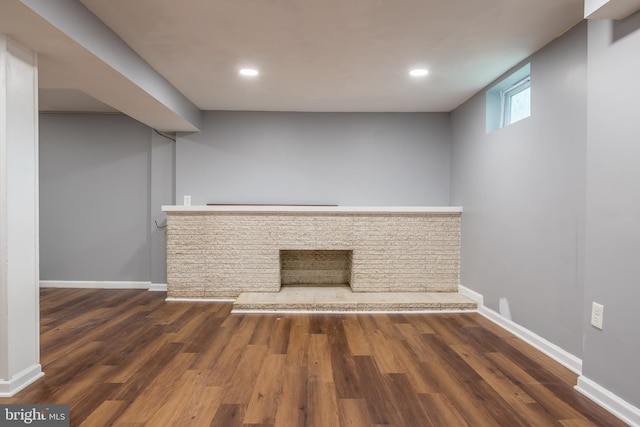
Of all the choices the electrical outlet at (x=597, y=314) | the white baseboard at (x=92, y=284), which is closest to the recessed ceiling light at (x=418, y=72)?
the electrical outlet at (x=597, y=314)

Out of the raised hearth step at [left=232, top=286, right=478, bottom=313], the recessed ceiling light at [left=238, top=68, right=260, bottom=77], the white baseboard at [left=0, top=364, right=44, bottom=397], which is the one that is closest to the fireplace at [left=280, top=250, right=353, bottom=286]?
the raised hearth step at [left=232, top=286, right=478, bottom=313]

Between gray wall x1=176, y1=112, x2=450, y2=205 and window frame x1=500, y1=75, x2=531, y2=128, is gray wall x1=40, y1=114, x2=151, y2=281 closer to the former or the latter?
gray wall x1=176, y1=112, x2=450, y2=205

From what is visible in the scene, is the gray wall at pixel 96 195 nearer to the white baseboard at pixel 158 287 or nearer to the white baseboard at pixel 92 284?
the white baseboard at pixel 92 284

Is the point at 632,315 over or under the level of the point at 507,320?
over

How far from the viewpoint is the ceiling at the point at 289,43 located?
1.93 meters

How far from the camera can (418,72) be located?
2.93 metres

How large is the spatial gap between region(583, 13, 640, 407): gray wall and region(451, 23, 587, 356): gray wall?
0.93 ft

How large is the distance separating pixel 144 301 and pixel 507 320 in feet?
12.2

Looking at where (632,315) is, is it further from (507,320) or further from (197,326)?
(197,326)

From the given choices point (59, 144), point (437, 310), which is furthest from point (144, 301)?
point (437, 310)

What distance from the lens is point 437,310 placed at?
3482 millimetres

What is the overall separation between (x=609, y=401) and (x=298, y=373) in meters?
1.69

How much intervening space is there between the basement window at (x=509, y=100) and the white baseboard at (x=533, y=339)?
1.76 metres

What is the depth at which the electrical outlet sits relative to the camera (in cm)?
182
